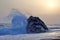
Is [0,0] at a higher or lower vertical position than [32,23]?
higher

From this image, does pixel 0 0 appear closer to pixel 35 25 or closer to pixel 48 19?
pixel 48 19

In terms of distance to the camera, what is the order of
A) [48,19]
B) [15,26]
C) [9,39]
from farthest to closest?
[48,19], [15,26], [9,39]

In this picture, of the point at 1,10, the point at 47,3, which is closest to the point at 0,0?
the point at 1,10

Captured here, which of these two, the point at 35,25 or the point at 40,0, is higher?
the point at 40,0

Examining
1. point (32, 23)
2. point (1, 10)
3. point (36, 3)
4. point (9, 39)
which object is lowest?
point (9, 39)

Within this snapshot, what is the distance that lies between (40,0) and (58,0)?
0.85 ft

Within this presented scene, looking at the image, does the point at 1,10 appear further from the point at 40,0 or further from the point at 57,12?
the point at 57,12

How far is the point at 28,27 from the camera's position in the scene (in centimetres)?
90

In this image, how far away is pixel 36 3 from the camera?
202 cm

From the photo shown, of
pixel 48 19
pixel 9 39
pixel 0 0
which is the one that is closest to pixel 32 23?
pixel 9 39

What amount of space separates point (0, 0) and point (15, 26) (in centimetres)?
115

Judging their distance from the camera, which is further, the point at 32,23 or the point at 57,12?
the point at 57,12

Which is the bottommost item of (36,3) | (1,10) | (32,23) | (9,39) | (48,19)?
(9,39)

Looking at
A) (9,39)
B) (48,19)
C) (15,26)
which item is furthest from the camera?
(48,19)
